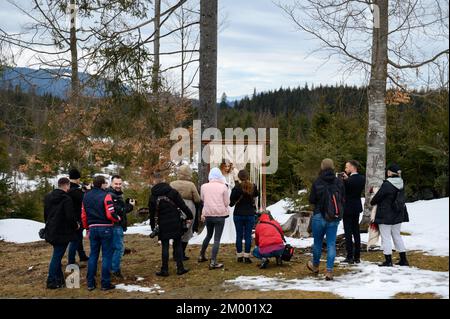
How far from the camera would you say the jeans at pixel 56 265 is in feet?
24.5

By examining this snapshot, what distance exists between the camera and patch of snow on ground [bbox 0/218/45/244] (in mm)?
14492

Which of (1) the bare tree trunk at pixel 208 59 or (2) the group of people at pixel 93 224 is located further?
(1) the bare tree trunk at pixel 208 59

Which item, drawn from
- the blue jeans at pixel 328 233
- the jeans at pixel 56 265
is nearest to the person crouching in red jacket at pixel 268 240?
the blue jeans at pixel 328 233

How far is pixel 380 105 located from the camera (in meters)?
10.4

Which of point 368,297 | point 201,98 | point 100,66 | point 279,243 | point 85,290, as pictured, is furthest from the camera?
point 201,98

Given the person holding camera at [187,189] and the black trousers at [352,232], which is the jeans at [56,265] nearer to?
the person holding camera at [187,189]

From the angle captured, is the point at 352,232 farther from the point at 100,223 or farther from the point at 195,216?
the point at 100,223

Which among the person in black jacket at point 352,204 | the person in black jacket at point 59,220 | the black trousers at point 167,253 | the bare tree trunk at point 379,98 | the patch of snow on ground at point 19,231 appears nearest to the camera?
the person in black jacket at point 59,220

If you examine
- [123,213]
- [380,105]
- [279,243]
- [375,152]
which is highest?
[380,105]

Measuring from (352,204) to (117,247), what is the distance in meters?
3.90

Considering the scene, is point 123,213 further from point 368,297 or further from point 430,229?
point 430,229

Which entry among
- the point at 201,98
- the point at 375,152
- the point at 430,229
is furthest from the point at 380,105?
the point at 201,98

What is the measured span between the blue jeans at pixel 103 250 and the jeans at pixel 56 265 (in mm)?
566

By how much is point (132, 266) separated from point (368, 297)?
176 inches
